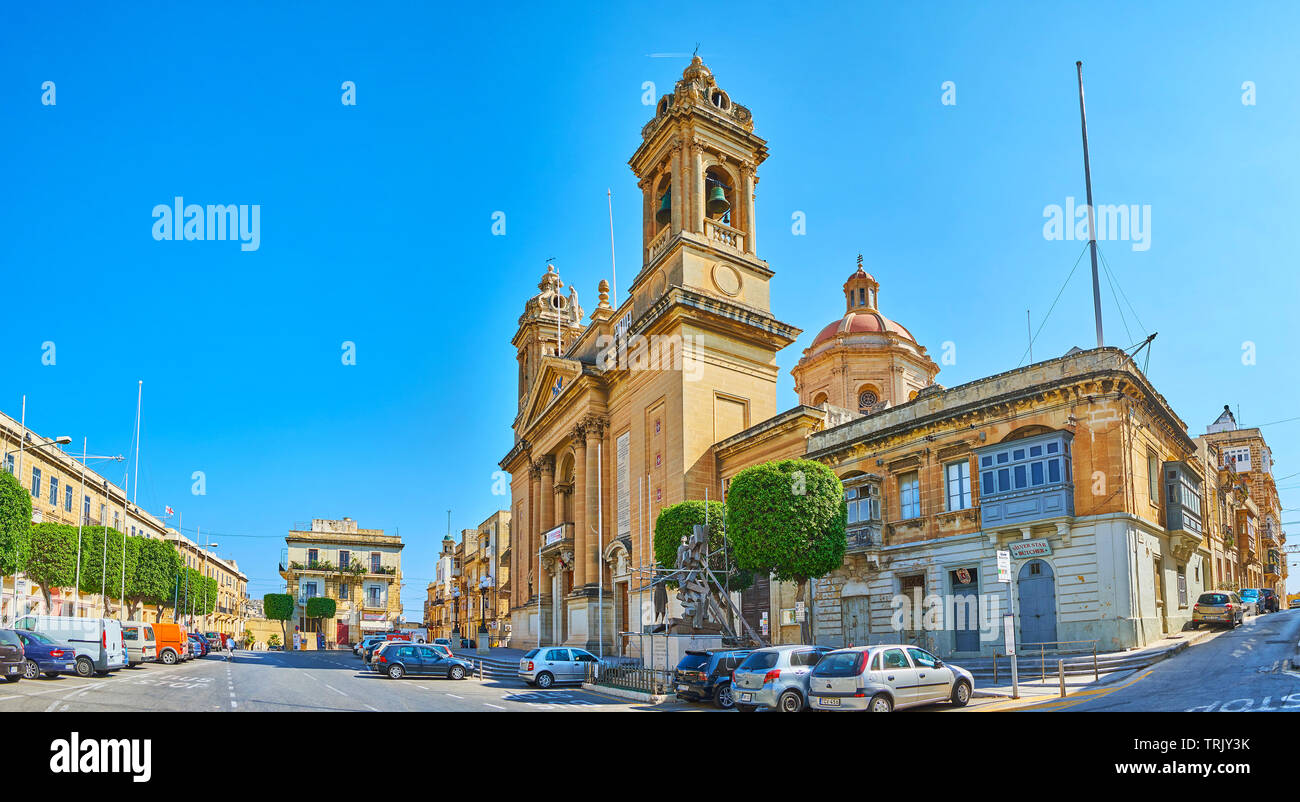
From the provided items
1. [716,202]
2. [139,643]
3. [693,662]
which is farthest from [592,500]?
[693,662]

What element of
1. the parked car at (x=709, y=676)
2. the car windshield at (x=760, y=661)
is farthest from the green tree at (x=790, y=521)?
the car windshield at (x=760, y=661)

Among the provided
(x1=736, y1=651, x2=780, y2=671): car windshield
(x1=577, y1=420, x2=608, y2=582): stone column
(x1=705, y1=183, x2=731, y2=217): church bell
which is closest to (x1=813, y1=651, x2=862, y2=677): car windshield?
(x1=736, y1=651, x2=780, y2=671): car windshield

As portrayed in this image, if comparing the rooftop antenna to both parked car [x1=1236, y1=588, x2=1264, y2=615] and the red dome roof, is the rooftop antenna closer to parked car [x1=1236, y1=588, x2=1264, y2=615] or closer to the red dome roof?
parked car [x1=1236, y1=588, x2=1264, y2=615]

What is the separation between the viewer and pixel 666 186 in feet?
151

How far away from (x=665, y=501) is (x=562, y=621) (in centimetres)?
1472

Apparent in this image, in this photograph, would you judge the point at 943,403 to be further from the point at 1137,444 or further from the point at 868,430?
the point at 1137,444

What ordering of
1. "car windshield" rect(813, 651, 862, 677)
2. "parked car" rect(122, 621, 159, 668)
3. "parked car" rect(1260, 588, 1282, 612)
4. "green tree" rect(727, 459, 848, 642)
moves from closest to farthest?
1. "car windshield" rect(813, 651, 862, 677)
2. "green tree" rect(727, 459, 848, 642)
3. "parked car" rect(122, 621, 159, 668)
4. "parked car" rect(1260, 588, 1282, 612)

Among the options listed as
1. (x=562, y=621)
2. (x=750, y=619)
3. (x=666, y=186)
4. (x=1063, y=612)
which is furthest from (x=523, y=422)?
(x=1063, y=612)

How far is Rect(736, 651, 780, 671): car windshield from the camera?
19562 millimetres

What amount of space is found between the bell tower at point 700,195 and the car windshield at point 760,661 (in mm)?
23714

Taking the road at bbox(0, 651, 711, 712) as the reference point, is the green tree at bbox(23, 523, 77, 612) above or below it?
above

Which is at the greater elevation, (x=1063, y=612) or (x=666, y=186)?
(x=666, y=186)

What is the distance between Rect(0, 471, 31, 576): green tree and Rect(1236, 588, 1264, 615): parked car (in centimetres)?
4771
